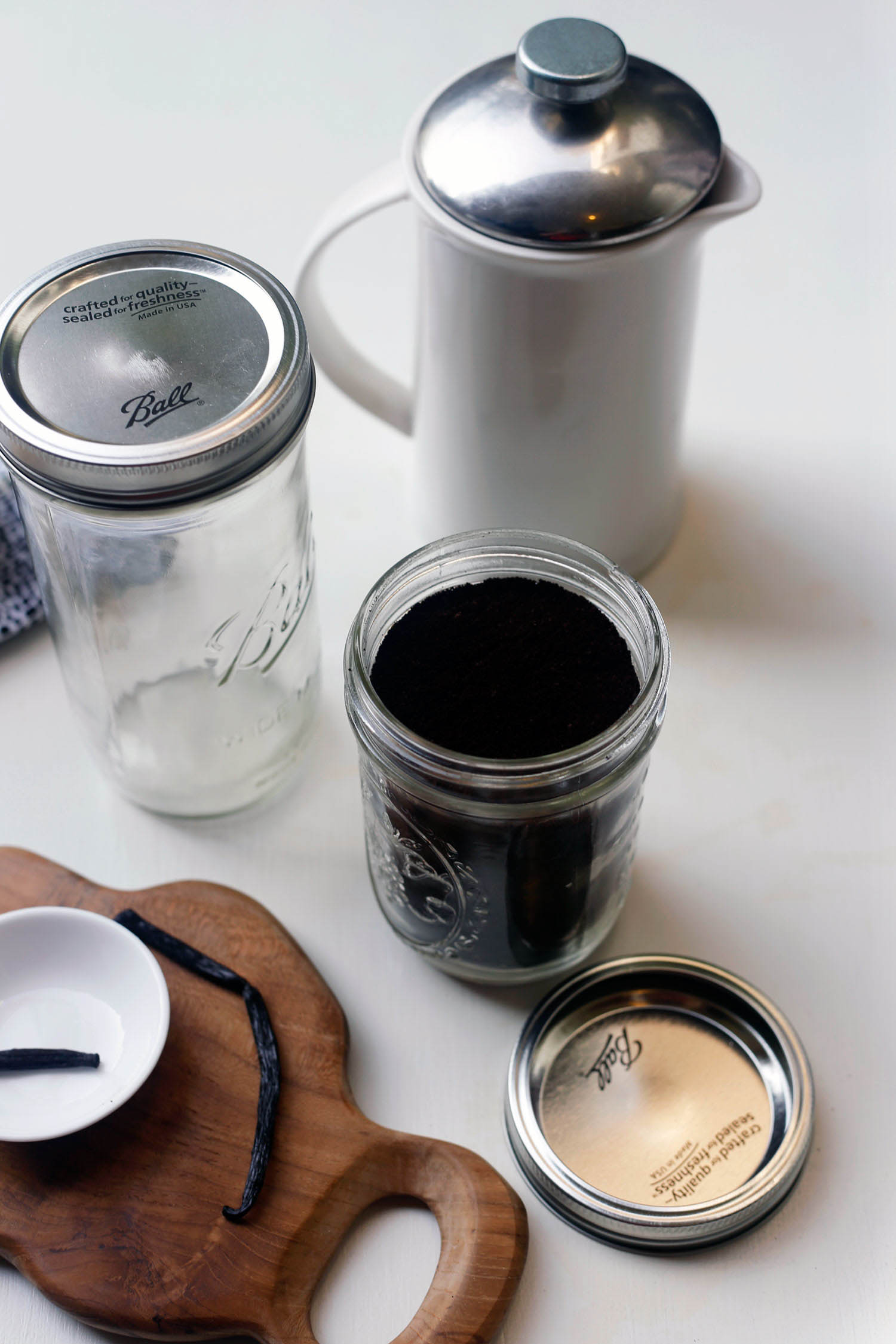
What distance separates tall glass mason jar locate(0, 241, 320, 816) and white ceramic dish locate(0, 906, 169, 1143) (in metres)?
0.12

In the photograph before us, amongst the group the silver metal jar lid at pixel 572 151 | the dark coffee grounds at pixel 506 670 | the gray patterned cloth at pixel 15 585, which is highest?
the silver metal jar lid at pixel 572 151

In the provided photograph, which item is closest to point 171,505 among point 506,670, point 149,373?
point 149,373

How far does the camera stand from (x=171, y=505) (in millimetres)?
630

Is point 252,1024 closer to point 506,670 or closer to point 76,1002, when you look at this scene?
point 76,1002

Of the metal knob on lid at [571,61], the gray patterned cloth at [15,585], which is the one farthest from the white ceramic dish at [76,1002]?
the metal knob on lid at [571,61]

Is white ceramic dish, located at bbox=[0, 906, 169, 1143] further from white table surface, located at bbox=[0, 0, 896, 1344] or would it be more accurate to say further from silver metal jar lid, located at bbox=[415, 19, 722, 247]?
silver metal jar lid, located at bbox=[415, 19, 722, 247]

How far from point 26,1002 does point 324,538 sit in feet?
1.27

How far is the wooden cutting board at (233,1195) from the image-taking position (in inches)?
24.8

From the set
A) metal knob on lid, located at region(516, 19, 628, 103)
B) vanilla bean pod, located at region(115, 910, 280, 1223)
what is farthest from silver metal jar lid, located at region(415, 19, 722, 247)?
vanilla bean pod, located at region(115, 910, 280, 1223)

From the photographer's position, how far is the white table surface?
67 cm

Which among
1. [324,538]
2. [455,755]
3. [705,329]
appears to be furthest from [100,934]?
[705,329]

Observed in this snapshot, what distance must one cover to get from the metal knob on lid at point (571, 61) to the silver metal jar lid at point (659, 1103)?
0.46 meters

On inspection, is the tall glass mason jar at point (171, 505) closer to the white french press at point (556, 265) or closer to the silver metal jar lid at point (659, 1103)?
the white french press at point (556, 265)

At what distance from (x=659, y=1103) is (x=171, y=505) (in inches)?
15.2
